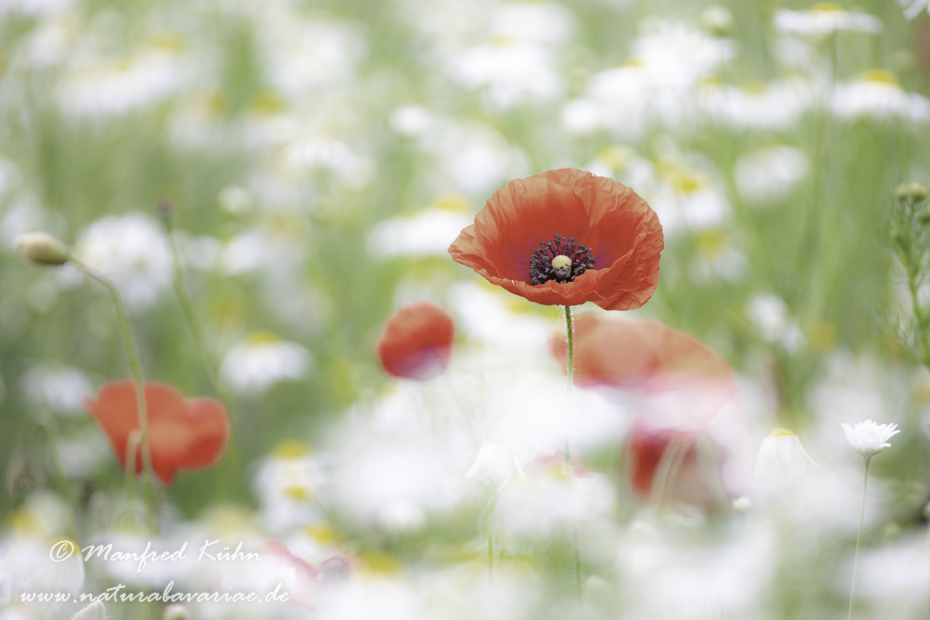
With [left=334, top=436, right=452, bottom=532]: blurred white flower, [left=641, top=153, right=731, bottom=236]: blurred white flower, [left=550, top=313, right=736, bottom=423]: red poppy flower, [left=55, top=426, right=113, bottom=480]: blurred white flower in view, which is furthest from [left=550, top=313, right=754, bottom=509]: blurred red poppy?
[left=55, top=426, right=113, bottom=480]: blurred white flower

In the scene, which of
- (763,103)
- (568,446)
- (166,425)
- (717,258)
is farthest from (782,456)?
(763,103)

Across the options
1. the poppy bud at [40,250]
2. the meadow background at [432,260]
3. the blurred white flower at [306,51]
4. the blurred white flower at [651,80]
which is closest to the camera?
the poppy bud at [40,250]

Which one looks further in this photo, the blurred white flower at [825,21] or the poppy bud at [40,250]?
the blurred white flower at [825,21]

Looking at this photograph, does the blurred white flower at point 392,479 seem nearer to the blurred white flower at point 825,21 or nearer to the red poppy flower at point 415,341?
the red poppy flower at point 415,341

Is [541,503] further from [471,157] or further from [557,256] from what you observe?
[471,157]

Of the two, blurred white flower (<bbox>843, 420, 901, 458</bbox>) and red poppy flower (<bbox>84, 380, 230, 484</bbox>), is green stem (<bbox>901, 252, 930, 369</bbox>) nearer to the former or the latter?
blurred white flower (<bbox>843, 420, 901, 458</bbox>)

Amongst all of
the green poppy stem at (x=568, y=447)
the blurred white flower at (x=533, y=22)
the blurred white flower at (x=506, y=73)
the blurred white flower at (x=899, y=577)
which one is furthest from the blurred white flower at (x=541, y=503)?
the blurred white flower at (x=533, y=22)
